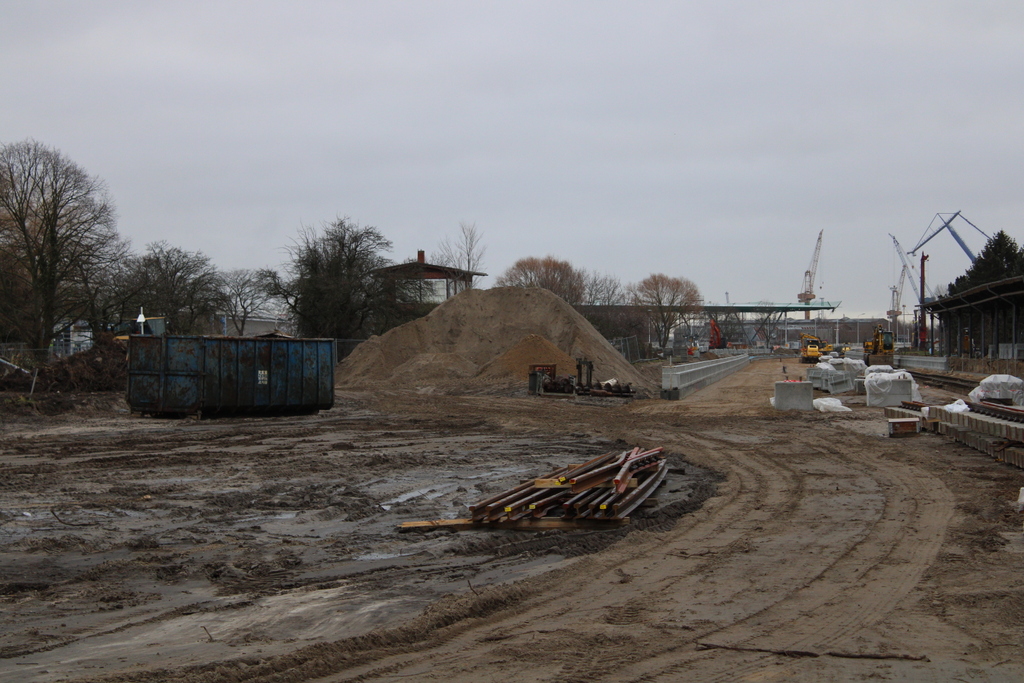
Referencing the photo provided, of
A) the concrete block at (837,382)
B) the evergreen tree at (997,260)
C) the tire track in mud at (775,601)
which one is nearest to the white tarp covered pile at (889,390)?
the concrete block at (837,382)

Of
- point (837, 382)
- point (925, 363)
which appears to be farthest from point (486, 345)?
point (925, 363)

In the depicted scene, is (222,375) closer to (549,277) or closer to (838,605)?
(838,605)

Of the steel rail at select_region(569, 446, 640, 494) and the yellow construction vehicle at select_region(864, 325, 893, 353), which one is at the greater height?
the yellow construction vehicle at select_region(864, 325, 893, 353)

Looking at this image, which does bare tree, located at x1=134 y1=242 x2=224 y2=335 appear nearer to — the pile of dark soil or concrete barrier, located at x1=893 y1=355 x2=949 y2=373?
the pile of dark soil

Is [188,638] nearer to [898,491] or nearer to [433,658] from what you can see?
[433,658]

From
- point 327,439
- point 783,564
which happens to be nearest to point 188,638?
point 783,564

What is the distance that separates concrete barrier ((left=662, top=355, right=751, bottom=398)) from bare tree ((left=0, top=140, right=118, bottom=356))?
1149 inches

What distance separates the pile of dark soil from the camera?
2677 cm

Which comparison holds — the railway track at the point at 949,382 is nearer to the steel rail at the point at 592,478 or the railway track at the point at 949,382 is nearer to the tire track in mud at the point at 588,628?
the steel rail at the point at 592,478

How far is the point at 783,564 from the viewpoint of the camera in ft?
22.6

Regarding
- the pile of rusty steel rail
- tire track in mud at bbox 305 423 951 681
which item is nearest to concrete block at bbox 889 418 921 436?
tire track in mud at bbox 305 423 951 681

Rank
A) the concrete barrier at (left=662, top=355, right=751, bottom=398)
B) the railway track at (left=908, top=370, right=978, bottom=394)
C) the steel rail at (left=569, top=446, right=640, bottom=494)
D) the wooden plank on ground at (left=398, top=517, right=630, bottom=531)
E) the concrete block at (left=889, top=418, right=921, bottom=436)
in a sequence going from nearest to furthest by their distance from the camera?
the wooden plank on ground at (left=398, top=517, right=630, bottom=531) → the steel rail at (left=569, top=446, right=640, bottom=494) → the concrete block at (left=889, top=418, right=921, bottom=436) → the concrete barrier at (left=662, top=355, right=751, bottom=398) → the railway track at (left=908, top=370, right=978, bottom=394)

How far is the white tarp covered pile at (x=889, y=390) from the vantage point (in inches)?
947

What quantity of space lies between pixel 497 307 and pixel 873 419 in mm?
27672
